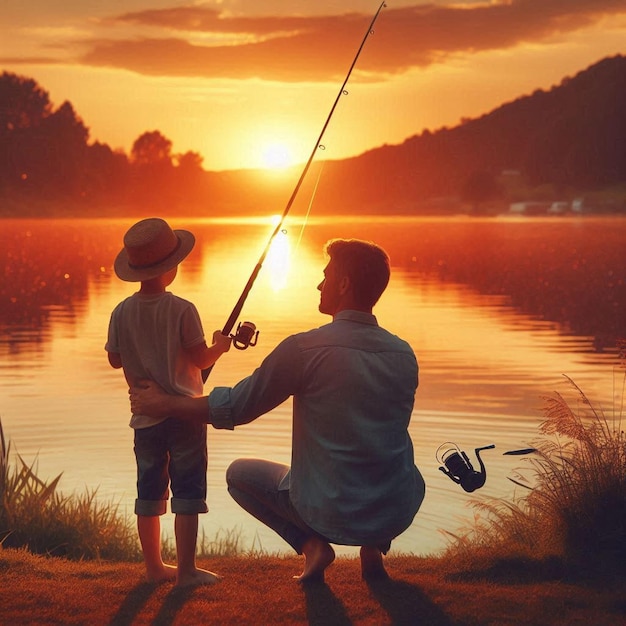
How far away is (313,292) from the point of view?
28.3 meters

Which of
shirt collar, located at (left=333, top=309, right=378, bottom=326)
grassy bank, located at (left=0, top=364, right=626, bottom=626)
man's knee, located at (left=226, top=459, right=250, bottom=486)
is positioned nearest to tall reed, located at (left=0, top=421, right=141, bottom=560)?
grassy bank, located at (left=0, top=364, right=626, bottom=626)

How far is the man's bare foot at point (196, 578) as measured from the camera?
478 centimetres

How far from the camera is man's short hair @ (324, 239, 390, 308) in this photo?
14.0 feet

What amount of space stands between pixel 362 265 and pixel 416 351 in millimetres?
11652

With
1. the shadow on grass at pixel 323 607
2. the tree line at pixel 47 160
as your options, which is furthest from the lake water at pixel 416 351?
the tree line at pixel 47 160

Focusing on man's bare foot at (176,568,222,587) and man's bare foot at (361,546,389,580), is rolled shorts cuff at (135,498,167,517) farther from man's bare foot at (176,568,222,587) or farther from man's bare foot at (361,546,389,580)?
man's bare foot at (361,546,389,580)

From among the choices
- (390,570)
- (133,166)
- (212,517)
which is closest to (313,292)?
(212,517)

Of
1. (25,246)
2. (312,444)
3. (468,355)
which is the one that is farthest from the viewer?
(25,246)

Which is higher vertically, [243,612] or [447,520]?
[243,612]

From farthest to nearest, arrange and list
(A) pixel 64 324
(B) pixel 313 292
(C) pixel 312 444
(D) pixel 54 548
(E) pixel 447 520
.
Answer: (B) pixel 313 292 < (A) pixel 64 324 < (E) pixel 447 520 < (D) pixel 54 548 < (C) pixel 312 444

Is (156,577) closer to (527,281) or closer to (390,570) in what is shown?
(390,570)

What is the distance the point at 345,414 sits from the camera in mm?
4309

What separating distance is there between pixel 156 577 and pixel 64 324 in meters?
15.6

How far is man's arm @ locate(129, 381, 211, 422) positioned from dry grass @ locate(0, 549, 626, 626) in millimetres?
681
